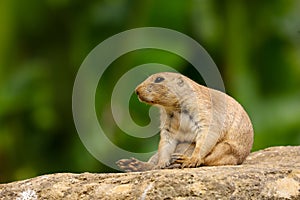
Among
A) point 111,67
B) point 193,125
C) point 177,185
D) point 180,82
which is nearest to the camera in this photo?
point 177,185

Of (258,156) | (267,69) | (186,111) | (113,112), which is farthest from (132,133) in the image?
(267,69)

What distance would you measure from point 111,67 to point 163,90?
3390 millimetres

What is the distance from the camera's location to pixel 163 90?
5043 millimetres

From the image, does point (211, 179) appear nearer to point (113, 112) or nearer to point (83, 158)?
point (113, 112)

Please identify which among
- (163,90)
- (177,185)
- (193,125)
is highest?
(163,90)

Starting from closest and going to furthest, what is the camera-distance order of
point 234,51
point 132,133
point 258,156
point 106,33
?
point 258,156, point 132,133, point 234,51, point 106,33

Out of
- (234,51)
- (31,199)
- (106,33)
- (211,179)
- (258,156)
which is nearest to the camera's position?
(211,179)

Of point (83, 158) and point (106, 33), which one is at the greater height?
point (106, 33)

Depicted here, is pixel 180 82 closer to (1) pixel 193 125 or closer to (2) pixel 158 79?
(2) pixel 158 79

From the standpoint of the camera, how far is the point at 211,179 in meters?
4.39

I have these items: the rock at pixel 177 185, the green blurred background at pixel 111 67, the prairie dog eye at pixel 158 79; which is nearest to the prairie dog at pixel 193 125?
the prairie dog eye at pixel 158 79

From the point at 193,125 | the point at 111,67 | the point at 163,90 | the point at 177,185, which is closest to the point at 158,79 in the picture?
the point at 163,90

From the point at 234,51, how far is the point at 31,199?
366 cm

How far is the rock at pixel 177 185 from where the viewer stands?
4.35 meters
